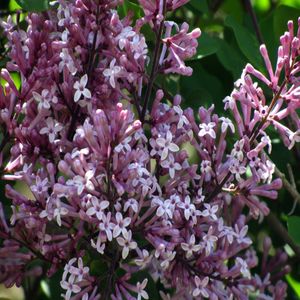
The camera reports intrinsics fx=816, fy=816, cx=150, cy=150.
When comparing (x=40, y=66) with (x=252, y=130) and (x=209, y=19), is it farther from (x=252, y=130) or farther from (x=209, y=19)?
(x=209, y=19)

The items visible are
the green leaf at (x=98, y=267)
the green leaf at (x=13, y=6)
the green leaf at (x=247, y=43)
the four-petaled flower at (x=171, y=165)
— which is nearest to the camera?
the four-petaled flower at (x=171, y=165)

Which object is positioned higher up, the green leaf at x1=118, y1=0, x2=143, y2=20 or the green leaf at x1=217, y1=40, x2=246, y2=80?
the green leaf at x1=118, y1=0, x2=143, y2=20

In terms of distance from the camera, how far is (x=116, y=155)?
46.2 inches

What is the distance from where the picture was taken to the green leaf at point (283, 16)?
178 centimetres

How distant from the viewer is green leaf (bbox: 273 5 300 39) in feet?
5.83

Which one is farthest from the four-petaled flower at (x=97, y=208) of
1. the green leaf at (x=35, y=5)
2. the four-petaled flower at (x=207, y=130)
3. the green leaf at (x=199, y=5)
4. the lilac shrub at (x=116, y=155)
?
the green leaf at (x=199, y=5)

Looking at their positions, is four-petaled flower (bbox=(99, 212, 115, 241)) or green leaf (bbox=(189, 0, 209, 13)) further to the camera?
green leaf (bbox=(189, 0, 209, 13))

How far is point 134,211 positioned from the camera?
1.20m

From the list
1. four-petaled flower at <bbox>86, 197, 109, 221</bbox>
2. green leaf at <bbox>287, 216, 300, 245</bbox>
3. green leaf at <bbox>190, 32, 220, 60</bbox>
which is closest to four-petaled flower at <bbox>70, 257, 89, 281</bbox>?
four-petaled flower at <bbox>86, 197, 109, 221</bbox>

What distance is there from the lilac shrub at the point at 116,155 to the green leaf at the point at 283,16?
21.2 inches

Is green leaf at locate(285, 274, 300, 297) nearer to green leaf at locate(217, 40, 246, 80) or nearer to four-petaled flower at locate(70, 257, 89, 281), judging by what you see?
green leaf at locate(217, 40, 246, 80)

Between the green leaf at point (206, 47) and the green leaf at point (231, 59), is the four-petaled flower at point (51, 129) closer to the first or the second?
the green leaf at point (206, 47)

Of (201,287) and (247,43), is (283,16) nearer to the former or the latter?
(247,43)

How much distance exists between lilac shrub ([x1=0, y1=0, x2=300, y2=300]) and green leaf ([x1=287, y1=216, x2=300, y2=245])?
175mm
